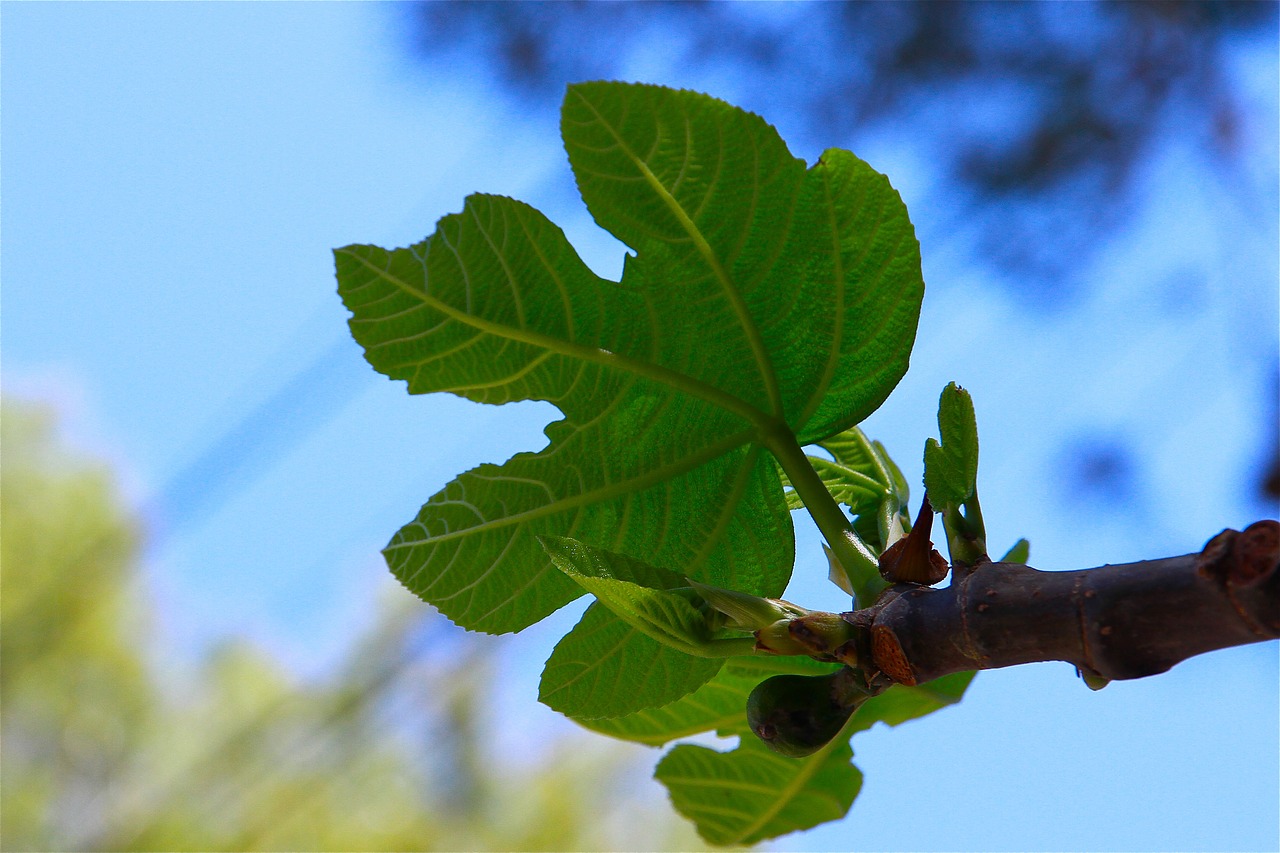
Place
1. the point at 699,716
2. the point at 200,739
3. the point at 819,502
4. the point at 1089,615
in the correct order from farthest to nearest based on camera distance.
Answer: the point at 200,739, the point at 699,716, the point at 819,502, the point at 1089,615

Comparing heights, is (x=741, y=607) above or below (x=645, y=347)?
below

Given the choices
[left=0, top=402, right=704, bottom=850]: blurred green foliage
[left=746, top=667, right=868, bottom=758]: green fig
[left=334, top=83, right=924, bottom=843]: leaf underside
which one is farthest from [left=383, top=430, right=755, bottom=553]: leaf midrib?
[left=0, top=402, right=704, bottom=850]: blurred green foliage

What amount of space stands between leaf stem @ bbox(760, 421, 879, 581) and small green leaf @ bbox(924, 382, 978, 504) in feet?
0.17

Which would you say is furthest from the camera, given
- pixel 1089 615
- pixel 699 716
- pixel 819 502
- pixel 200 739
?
pixel 200 739

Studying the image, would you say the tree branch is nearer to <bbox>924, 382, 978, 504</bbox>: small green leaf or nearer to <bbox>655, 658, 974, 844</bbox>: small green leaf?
<bbox>924, 382, 978, 504</bbox>: small green leaf

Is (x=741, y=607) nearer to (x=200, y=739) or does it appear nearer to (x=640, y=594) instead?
(x=640, y=594)

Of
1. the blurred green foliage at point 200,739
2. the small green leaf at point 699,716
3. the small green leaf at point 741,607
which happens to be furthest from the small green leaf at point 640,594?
the blurred green foliage at point 200,739

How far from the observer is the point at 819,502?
17.1 inches

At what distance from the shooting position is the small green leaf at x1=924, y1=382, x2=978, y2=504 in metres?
0.38

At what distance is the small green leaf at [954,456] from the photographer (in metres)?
0.38

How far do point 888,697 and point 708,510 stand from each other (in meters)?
0.19

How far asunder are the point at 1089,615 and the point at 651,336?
23cm

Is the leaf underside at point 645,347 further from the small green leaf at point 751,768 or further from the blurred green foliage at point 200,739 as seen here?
the blurred green foliage at point 200,739

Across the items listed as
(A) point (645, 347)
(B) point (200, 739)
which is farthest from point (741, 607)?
(B) point (200, 739)
